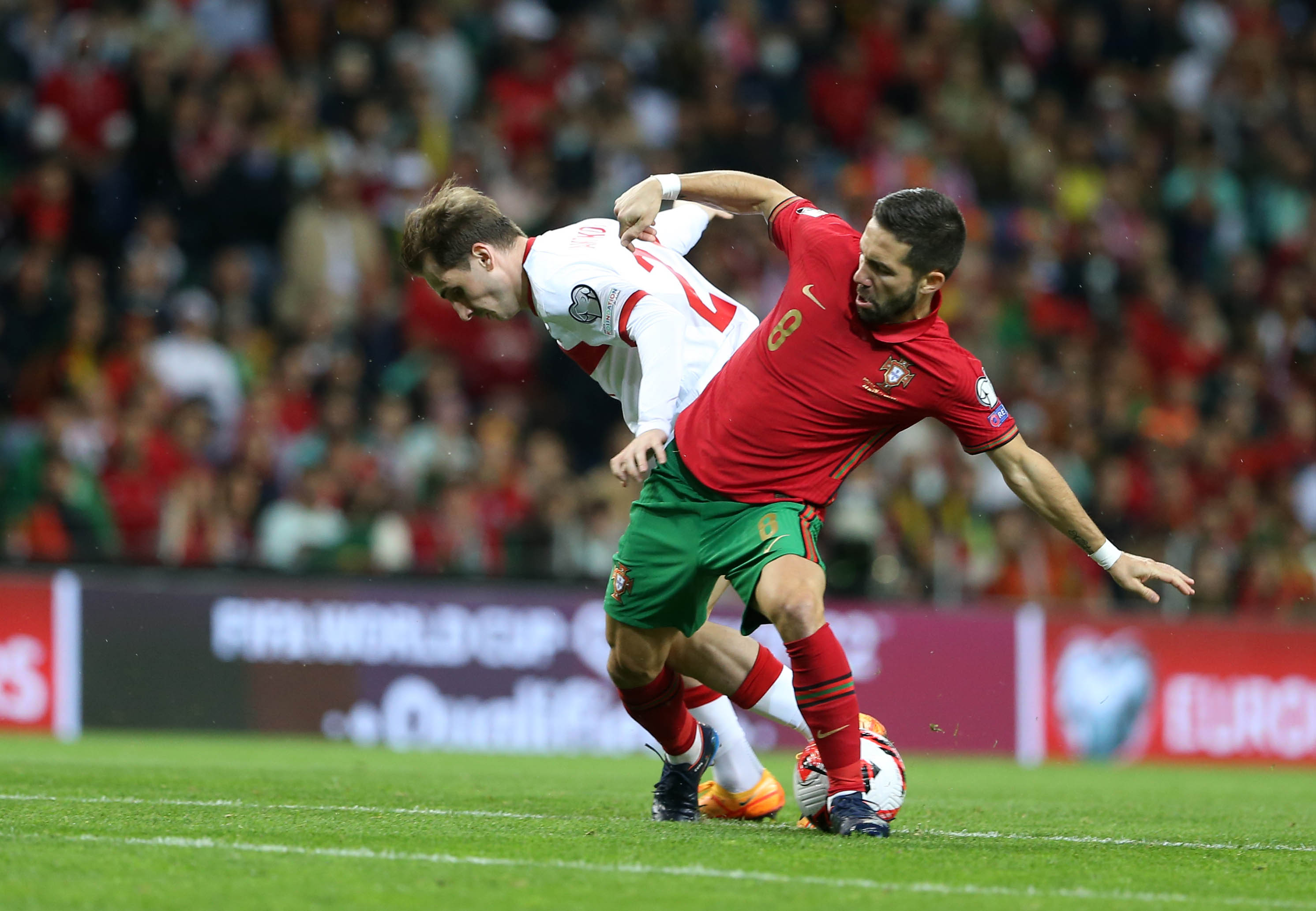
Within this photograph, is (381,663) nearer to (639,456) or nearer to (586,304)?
(586,304)

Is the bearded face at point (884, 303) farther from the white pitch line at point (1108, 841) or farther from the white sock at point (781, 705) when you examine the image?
the white pitch line at point (1108, 841)

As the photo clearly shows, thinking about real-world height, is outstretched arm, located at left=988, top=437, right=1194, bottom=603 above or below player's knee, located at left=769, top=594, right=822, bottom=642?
above

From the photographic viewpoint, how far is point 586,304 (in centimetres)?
568

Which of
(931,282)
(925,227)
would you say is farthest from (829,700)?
(925,227)

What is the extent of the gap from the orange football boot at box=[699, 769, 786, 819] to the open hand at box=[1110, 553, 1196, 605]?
55.3 inches

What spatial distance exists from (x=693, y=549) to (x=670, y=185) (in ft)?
4.02

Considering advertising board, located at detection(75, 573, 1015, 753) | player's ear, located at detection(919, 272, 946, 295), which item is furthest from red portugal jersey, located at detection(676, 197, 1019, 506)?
advertising board, located at detection(75, 573, 1015, 753)

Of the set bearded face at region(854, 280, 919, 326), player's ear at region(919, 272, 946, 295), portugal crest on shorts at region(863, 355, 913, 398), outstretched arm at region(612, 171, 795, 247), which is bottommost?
portugal crest on shorts at region(863, 355, 913, 398)

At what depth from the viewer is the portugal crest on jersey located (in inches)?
223

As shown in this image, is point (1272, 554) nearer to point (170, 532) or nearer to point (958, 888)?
point (170, 532)

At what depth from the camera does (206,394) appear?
12.1 meters

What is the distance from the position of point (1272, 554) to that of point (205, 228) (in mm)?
8203

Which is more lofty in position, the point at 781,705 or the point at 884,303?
the point at 884,303

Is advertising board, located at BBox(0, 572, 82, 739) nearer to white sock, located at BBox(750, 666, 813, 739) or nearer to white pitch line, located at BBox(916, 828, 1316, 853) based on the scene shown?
white sock, located at BBox(750, 666, 813, 739)
